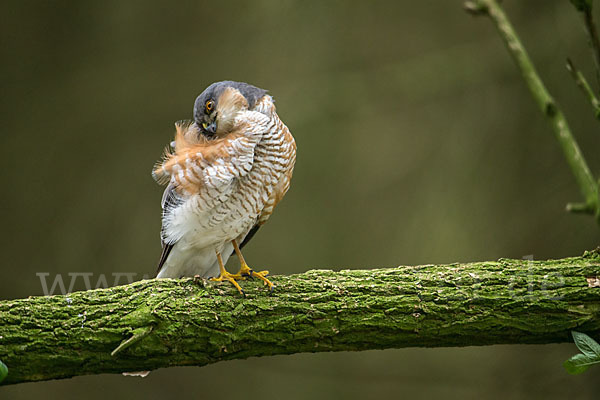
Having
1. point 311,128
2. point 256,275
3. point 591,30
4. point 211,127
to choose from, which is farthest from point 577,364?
point 311,128

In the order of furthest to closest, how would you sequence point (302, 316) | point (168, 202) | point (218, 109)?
point (168, 202), point (218, 109), point (302, 316)

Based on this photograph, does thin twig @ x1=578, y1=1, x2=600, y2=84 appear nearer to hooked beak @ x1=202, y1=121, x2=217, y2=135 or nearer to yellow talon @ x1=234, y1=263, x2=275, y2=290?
yellow talon @ x1=234, y1=263, x2=275, y2=290

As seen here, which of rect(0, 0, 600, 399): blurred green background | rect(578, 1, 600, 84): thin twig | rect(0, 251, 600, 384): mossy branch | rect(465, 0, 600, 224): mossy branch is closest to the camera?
rect(578, 1, 600, 84): thin twig

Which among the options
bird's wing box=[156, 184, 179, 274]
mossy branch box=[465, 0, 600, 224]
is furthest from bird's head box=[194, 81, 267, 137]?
mossy branch box=[465, 0, 600, 224]

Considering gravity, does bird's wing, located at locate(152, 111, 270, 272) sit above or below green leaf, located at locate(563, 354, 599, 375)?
above

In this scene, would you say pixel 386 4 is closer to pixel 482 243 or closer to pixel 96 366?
pixel 482 243

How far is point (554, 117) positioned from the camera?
1572mm

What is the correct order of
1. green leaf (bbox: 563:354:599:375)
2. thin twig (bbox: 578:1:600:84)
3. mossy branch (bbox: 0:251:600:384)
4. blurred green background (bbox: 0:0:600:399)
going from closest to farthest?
thin twig (bbox: 578:1:600:84) → green leaf (bbox: 563:354:599:375) → mossy branch (bbox: 0:251:600:384) → blurred green background (bbox: 0:0:600:399)

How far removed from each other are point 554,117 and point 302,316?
4.11 ft

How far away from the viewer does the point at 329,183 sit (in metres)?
5.21

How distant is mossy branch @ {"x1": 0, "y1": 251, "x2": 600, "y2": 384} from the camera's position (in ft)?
7.23

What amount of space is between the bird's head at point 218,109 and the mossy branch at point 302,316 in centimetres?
70

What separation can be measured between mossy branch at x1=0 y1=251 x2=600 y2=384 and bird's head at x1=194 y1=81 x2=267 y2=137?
70 cm

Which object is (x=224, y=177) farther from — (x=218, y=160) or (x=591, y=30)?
(x=591, y=30)
